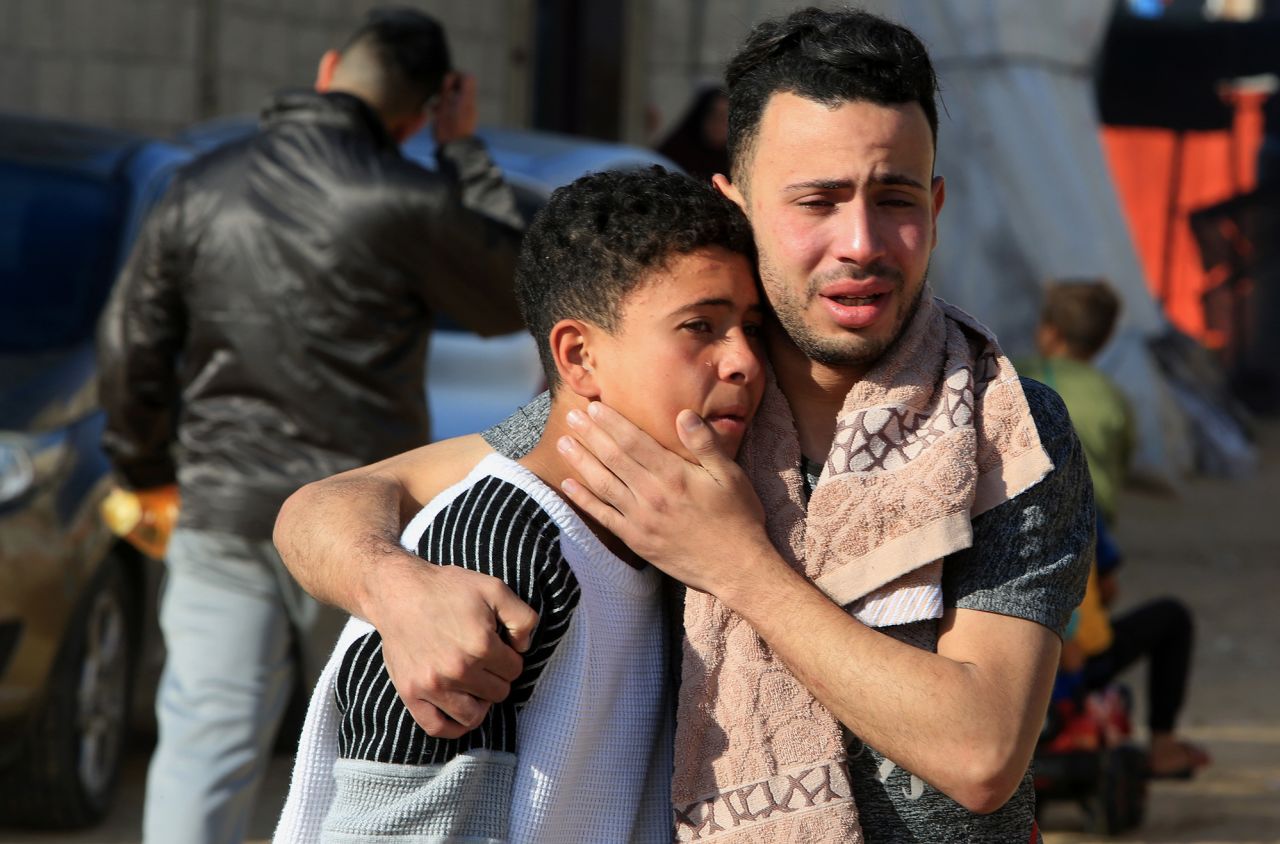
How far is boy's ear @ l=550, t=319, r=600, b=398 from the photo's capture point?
6.32ft

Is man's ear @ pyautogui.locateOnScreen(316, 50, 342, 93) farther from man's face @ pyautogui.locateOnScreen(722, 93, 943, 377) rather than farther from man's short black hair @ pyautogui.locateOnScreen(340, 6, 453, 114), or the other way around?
man's face @ pyautogui.locateOnScreen(722, 93, 943, 377)

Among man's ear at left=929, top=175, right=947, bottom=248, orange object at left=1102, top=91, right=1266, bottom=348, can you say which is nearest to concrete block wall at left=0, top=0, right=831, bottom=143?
orange object at left=1102, top=91, right=1266, bottom=348

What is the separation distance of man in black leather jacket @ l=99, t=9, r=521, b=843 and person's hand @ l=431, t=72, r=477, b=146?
0.22 m

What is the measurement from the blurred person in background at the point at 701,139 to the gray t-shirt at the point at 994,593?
23.7 feet

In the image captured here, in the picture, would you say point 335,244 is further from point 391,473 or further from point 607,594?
point 607,594

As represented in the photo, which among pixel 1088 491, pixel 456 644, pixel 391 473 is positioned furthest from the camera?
pixel 391 473

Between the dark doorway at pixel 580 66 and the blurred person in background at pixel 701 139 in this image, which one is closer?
the blurred person in background at pixel 701 139

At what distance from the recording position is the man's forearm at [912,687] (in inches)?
68.1

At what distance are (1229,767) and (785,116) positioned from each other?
5.00m

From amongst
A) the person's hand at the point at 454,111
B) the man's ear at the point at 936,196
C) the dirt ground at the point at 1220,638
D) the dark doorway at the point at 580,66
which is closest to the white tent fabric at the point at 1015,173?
the dirt ground at the point at 1220,638

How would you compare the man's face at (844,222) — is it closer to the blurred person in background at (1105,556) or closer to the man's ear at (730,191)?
the man's ear at (730,191)

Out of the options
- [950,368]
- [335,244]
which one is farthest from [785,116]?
[335,244]

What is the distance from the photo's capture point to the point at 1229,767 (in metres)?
6.28

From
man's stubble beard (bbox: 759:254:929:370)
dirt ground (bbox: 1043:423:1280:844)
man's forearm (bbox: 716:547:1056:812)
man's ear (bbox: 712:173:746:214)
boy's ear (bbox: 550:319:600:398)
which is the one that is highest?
man's ear (bbox: 712:173:746:214)
